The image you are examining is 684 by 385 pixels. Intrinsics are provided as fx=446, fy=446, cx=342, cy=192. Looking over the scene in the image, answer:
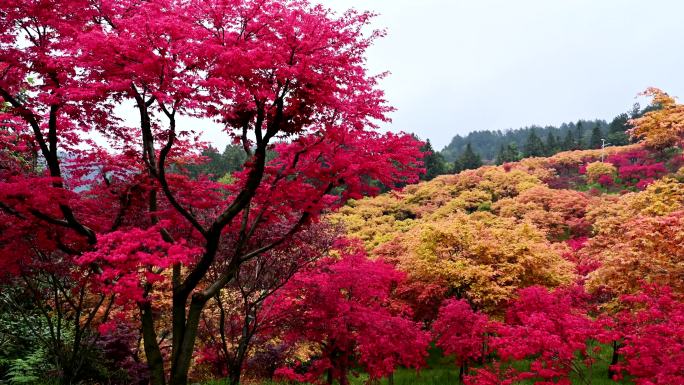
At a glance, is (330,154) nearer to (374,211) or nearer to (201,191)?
(201,191)

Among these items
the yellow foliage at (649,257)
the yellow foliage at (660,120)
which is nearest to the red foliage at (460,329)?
the yellow foliage at (649,257)

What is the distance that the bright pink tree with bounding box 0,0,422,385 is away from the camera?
611cm

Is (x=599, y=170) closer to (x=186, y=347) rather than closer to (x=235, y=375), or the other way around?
(x=235, y=375)

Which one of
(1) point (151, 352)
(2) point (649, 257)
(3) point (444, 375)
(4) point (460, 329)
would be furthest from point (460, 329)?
(1) point (151, 352)

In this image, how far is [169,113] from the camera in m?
6.67

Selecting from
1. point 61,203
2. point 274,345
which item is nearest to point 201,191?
point 61,203

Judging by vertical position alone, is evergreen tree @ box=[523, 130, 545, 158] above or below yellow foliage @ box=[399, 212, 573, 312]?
above

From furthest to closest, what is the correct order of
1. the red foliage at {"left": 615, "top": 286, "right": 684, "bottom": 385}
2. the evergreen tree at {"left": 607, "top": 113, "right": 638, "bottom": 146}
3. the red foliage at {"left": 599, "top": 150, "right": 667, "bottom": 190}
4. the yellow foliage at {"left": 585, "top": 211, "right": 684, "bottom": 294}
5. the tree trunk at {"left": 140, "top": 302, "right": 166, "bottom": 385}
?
the evergreen tree at {"left": 607, "top": 113, "right": 638, "bottom": 146} → the red foliage at {"left": 599, "top": 150, "right": 667, "bottom": 190} → the yellow foliage at {"left": 585, "top": 211, "right": 684, "bottom": 294} → the tree trunk at {"left": 140, "top": 302, "right": 166, "bottom": 385} → the red foliage at {"left": 615, "top": 286, "right": 684, "bottom": 385}

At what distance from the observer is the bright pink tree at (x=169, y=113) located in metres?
6.11

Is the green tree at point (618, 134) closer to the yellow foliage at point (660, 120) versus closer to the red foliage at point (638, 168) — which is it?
the red foliage at point (638, 168)

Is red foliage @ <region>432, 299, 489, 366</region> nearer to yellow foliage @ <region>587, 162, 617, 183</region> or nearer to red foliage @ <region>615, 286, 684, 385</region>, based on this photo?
red foliage @ <region>615, 286, 684, 385</region>

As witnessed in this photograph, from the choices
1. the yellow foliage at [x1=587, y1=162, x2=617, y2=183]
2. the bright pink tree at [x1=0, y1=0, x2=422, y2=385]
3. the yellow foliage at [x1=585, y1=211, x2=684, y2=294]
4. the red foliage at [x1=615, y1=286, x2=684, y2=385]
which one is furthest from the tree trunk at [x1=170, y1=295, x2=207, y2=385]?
the yellow foliage at [x1=587, y1=162, x2=617, y2=183]

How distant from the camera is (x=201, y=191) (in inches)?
358

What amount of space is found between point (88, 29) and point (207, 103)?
227 centimetres
